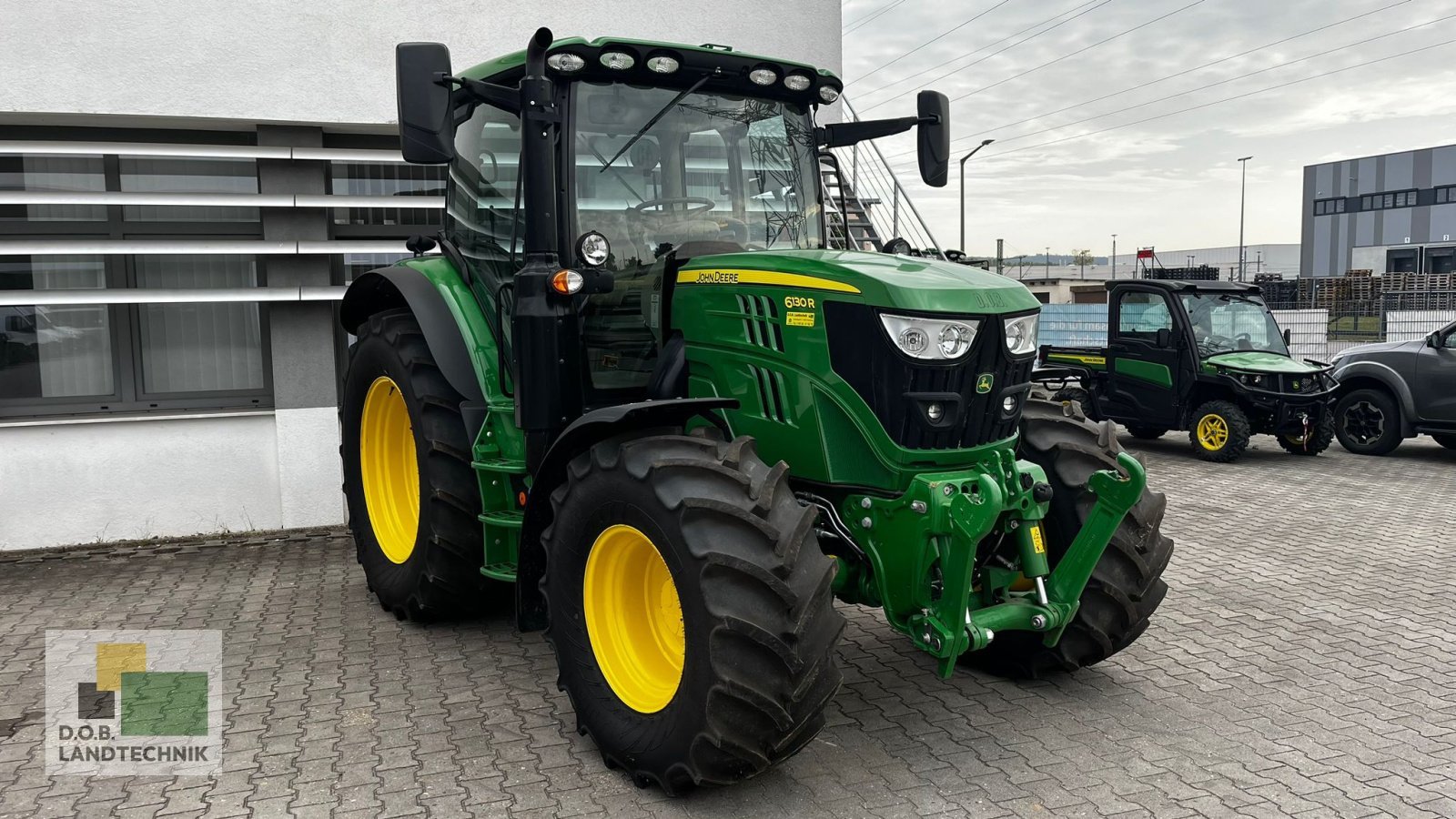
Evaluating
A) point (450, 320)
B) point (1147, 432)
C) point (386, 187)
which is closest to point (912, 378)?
point (450, 320)

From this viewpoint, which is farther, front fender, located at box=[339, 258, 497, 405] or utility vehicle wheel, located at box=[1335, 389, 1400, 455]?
utility vehicle wheel, located at box=[1335, 389, 1400, 455]

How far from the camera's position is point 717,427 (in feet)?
13.4

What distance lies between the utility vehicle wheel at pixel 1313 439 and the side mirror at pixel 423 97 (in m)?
10.2

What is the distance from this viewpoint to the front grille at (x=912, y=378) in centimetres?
368

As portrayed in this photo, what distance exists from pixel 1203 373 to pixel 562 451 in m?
9.17

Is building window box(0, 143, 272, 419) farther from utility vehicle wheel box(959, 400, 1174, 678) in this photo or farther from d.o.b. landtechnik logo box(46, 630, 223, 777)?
utility vehicle wheel box(959, 400, 1174, 678)

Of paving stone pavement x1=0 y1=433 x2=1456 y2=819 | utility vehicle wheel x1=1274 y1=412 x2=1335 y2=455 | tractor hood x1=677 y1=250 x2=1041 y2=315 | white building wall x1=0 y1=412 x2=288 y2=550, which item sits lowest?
paving stone pavement x1=0 y1=433 x2=1456 y2=819

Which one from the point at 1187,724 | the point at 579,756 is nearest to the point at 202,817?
the point at 579,756

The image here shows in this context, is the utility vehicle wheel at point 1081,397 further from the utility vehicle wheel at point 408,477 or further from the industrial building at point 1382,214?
the industrial building at point 1382,214

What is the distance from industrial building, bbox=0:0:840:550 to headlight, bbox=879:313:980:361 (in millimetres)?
4928

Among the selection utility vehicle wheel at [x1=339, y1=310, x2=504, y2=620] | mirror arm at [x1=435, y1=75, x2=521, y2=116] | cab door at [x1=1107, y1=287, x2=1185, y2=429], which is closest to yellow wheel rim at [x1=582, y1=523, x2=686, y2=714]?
utility vehicle wheel at [x1=339, y1=310, x2=504, y2=620]

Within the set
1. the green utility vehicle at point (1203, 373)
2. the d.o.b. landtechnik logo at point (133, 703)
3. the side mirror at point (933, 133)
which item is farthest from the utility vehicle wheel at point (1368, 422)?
the d.o.b. landtechnik logo at point (133, 703)

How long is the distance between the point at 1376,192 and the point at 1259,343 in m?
49.6

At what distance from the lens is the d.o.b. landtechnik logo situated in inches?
157
